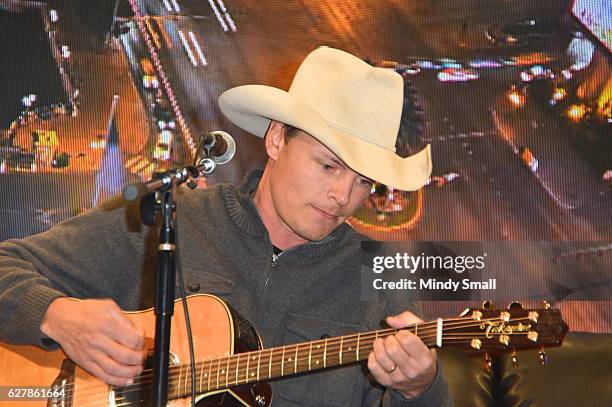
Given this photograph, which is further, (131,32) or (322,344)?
(131,32)

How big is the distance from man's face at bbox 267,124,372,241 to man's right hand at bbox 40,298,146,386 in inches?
25.9

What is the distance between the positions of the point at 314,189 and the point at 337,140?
160 millimetres

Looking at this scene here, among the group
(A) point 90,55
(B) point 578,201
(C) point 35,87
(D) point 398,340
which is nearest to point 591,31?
(B) point 578,201

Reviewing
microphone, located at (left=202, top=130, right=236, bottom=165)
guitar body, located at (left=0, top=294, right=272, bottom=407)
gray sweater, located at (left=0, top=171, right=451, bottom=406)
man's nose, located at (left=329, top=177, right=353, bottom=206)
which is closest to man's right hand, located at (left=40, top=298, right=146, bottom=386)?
guitar body, located at (left=0, top=294, right=272, bottom=407)

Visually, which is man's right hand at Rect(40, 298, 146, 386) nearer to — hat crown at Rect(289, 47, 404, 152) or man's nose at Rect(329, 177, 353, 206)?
man's nose at Rect(329, 177, 353, 206)

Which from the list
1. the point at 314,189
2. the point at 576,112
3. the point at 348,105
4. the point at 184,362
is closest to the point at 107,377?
the point at 184,362

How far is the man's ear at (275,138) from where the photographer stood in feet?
8.92

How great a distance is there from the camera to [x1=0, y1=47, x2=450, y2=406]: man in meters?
2.52

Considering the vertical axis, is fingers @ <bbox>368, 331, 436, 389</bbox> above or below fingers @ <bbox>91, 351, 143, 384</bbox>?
below

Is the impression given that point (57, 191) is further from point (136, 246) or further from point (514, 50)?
point (514, 50)

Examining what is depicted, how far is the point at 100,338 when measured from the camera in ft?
6.90

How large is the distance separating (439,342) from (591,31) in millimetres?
1645

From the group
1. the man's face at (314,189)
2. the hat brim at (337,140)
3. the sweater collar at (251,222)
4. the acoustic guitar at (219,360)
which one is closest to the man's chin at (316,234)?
the man's face at (314,189)

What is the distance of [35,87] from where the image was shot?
3479 millimetres
